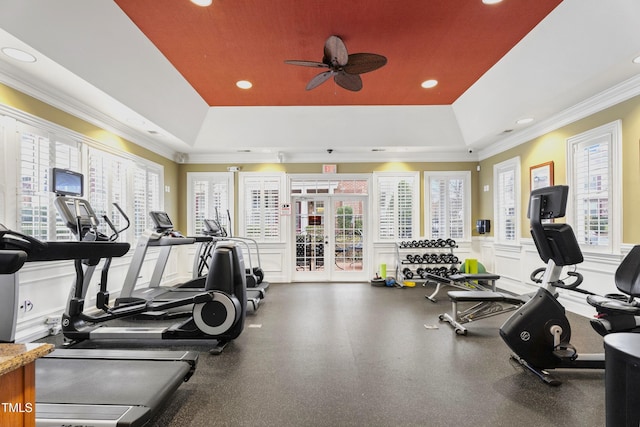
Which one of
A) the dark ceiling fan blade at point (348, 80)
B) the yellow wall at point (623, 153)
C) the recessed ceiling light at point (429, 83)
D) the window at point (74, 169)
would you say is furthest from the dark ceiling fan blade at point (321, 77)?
the yellow wall at point (623, 153)

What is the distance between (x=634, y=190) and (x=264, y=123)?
563cm

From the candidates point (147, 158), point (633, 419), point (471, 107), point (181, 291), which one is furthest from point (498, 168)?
point (147, 158)

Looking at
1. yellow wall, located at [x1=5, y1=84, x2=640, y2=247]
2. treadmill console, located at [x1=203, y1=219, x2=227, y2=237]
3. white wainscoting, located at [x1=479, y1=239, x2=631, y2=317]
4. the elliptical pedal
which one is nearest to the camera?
the elliptical pedal

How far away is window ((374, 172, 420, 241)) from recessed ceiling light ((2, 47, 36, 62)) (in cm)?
587

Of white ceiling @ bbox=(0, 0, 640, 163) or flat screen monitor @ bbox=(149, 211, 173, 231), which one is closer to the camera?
white ceiling @ bbox=(0, 0, 640, 163)

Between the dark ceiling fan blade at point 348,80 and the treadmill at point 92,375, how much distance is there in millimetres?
3314

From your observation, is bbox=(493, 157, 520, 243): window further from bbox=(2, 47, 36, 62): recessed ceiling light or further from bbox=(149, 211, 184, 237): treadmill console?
bbox=(2, 47, 36, 62): recessed ceiling light

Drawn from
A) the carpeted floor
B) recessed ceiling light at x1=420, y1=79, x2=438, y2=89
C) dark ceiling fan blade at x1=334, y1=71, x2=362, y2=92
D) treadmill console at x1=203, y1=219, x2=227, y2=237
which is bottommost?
the carpeted floor

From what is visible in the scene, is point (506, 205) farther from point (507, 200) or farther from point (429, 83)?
point (429, 83)

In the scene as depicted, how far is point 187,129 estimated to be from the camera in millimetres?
5855

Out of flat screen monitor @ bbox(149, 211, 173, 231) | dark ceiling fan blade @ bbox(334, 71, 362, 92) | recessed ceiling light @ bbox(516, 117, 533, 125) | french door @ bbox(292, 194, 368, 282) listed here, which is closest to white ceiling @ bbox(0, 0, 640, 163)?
recessed ceiling light @ bbox(516, 117, 533, 125)

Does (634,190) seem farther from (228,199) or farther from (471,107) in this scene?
(228,199)

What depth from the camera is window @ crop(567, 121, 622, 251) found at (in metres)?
3.91

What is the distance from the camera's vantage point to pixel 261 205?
23.6 ft
